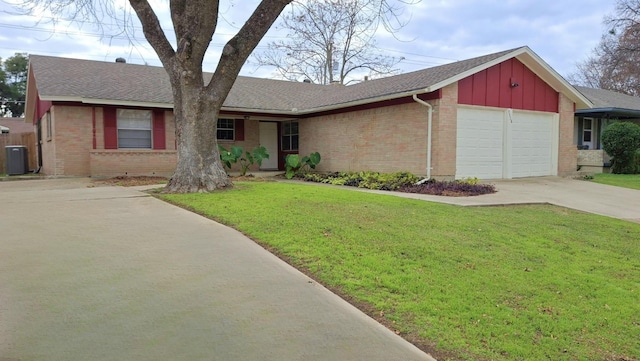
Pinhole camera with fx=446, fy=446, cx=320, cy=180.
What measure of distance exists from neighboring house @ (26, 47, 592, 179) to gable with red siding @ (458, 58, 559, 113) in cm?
3

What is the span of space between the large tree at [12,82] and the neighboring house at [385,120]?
1248 inches

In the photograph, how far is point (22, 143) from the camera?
69.9 feet

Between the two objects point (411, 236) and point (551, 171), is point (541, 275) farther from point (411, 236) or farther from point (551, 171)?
point (551, 171)

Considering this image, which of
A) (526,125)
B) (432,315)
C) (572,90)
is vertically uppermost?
(572,90)

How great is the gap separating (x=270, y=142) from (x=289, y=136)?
0.96m

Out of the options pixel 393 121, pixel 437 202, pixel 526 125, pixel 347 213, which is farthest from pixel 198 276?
pixel 526 125

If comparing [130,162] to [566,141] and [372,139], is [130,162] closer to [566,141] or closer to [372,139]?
[372,139]

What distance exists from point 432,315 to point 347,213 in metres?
3.93

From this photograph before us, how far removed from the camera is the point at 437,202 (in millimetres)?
9344

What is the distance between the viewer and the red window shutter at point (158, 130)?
54.0 ft

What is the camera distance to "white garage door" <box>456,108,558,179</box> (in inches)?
537

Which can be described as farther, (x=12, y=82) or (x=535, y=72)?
(x=12, y=82)

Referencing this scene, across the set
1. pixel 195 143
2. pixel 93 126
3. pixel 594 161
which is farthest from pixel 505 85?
pixel 93 126

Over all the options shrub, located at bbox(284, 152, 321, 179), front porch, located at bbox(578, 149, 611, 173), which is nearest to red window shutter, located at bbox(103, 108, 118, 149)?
shrub, located at bbox(284, 152, 321, 179)
